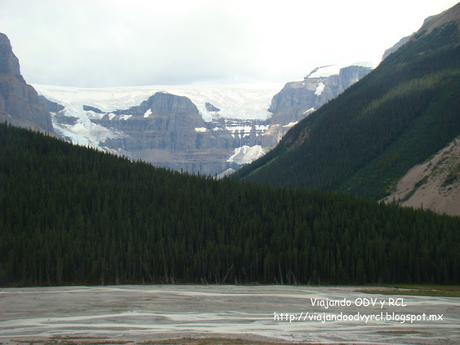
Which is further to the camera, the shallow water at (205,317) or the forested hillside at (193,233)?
the forested hillside at (193,233)

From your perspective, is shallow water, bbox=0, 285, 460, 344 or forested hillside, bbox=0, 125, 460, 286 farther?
forested hillside, bbox=0, 125, 460, 286

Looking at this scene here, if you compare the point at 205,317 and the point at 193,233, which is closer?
the point at 205,317

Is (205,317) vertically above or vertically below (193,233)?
below

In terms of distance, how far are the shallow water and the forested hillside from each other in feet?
121

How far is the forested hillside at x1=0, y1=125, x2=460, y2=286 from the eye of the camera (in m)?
132

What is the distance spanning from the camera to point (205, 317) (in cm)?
6794

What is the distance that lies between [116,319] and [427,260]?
80241mm

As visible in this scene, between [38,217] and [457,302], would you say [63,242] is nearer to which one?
[38,217]

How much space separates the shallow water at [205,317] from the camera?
5653cm

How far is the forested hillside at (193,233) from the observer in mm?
132500

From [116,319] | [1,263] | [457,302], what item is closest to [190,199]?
[1,263]

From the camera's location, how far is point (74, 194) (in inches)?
6491

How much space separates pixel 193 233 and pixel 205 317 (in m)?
80.6

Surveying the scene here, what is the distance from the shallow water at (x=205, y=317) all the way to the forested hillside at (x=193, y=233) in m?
36.8
